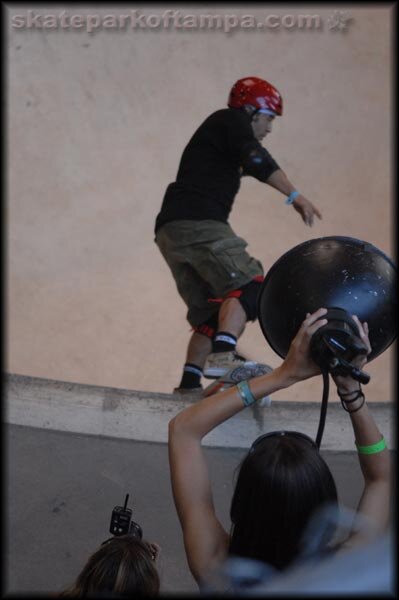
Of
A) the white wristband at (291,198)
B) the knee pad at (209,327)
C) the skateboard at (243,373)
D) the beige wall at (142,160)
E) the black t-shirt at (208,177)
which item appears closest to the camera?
the skateboard at (243,373)

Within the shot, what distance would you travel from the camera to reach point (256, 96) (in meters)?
3.69

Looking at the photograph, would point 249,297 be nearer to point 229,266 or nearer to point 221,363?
point 229,266

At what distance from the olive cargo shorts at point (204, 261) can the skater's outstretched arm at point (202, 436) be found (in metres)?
1.91

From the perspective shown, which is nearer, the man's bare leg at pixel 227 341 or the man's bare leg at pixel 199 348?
the man's bare leg at pixel 227 341

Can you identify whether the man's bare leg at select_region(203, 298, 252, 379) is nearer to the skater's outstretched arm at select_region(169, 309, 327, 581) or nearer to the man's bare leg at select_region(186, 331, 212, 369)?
the man's bare leg at select_region(186, 331, 212, 369)

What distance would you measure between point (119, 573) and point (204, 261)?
245 cm

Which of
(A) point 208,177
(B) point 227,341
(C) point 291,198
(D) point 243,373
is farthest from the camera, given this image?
(A) point 208,177

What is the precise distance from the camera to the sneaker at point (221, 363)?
3.35 metres

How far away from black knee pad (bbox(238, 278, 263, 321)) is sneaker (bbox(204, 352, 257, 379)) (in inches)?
10.6

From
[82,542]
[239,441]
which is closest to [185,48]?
[239,441]

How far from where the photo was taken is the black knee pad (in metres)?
3.52

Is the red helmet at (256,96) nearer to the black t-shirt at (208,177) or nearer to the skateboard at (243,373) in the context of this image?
the black t-shirt at (208,177)

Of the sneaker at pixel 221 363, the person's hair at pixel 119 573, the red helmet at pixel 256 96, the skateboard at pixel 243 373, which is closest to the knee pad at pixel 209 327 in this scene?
the sneaker at pixel 221 363

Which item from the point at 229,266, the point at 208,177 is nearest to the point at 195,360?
the point at 229,266
